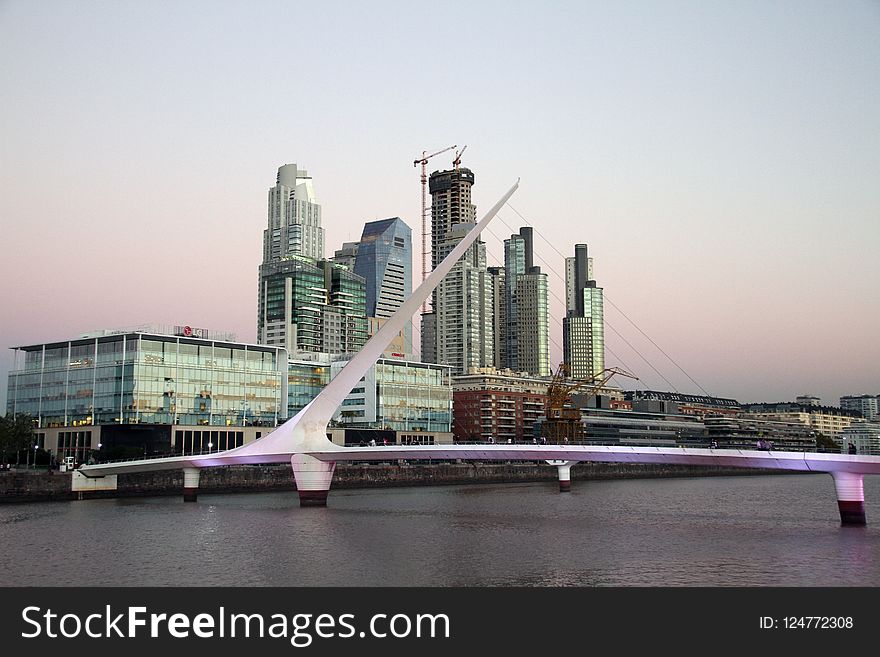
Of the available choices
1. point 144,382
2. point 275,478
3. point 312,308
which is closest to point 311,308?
point 312,308

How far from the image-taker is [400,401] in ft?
313

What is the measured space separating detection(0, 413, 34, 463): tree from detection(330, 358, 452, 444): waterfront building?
106 feet

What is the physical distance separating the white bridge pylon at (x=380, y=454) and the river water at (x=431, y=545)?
74.4 inches

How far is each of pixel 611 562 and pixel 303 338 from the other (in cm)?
16245

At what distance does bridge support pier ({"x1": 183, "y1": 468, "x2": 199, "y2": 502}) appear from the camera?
50.2m

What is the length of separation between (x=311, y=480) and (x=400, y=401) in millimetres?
49953

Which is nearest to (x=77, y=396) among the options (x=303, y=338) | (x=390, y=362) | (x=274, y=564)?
(x=390, y=362)

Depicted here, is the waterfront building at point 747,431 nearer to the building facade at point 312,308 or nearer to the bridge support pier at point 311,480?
the building facade at point 312,308

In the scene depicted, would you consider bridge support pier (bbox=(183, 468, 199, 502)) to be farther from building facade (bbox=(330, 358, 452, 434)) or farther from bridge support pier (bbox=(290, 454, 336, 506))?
building facade (bbox=(330, 358, 452, 434))

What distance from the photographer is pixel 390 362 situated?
95.5 meters

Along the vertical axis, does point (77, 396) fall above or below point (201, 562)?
above

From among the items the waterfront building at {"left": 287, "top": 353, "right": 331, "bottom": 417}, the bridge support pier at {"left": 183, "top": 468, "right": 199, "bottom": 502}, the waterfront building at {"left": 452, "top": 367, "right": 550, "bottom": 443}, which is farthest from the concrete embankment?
the waterfront building at {"left": 452, "top": 367, "right": 550, "bottom": 443}

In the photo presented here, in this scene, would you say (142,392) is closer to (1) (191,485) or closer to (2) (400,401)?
(1) (191,485)

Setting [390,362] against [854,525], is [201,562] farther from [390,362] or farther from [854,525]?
[390,362]
